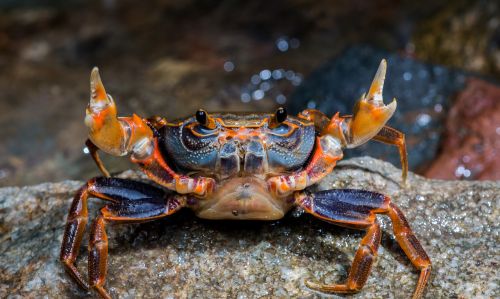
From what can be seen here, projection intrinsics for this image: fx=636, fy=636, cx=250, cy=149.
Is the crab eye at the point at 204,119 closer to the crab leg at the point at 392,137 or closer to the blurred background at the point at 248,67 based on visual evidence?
the crab leg at the point at 392,137

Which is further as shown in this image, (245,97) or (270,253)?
(245,97)

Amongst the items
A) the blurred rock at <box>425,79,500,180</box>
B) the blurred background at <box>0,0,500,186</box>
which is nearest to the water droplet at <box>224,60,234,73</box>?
the blurred background at <box>0,0,500,186</box>

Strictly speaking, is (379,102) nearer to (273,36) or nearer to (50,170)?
(50,170)

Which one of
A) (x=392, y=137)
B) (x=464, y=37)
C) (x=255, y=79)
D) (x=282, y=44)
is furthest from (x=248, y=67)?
(x=392, y=137)

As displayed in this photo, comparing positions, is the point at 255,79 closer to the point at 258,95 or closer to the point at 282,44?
the point at 258,95

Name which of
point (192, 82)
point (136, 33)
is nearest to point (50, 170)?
point (192, 82)
